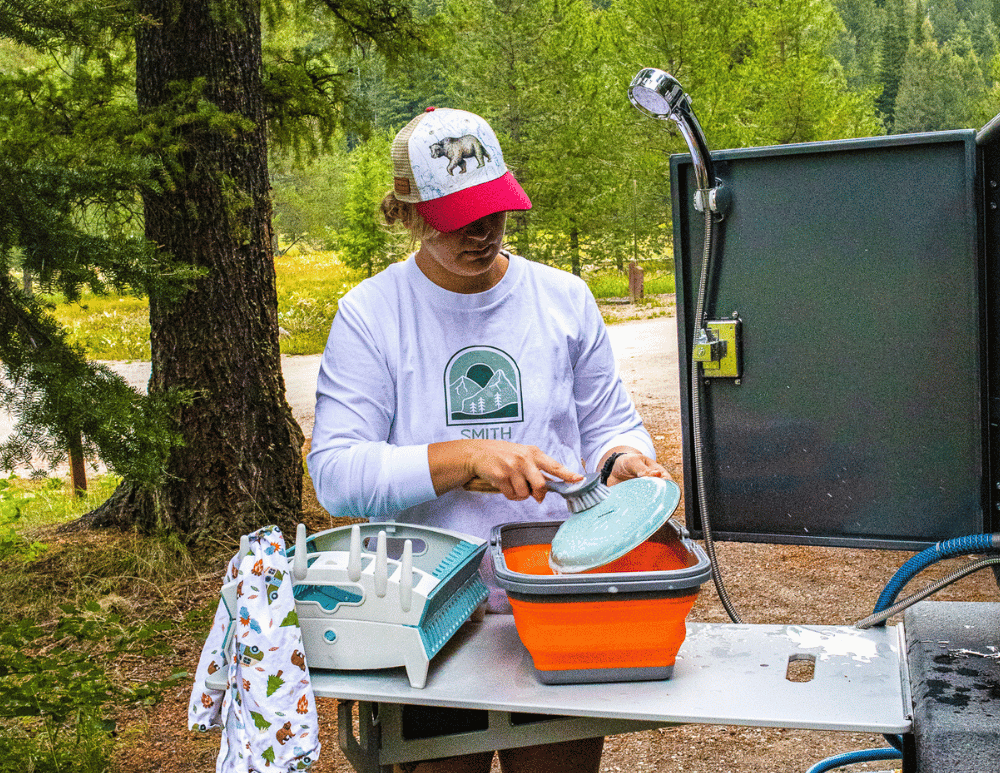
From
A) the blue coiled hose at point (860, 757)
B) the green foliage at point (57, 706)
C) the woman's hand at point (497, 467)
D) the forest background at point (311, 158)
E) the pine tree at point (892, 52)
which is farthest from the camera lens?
the pine tree at point (892, 52)

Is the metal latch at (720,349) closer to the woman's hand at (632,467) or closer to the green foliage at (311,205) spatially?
the woman's hand at (632,467)

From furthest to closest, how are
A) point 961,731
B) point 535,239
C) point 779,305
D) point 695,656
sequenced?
point 535,239
point 779,305
point 695,656
point 961,731

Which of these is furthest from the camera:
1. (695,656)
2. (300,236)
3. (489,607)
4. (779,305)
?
(300,236)

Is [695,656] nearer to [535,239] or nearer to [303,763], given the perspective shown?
[303,763]

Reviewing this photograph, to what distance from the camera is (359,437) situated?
1712 millimetres

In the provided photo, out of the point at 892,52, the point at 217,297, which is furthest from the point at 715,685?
the point at 892,52

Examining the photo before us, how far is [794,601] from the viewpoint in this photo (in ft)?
15.5

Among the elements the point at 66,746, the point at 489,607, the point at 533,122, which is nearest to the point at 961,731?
the point at 489,607

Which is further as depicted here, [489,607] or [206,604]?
[206,604]

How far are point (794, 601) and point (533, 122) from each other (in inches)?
556

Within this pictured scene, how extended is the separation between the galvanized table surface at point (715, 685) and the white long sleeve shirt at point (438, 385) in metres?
0.27

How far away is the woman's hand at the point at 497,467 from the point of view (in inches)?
62.2

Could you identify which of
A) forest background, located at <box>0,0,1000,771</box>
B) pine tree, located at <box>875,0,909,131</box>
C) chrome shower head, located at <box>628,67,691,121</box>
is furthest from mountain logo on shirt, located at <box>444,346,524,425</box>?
pine tree, located at <box>875,0,909,131</box>

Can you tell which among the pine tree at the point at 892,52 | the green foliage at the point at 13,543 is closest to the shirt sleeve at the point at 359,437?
the green foliage at the point at 13,543
